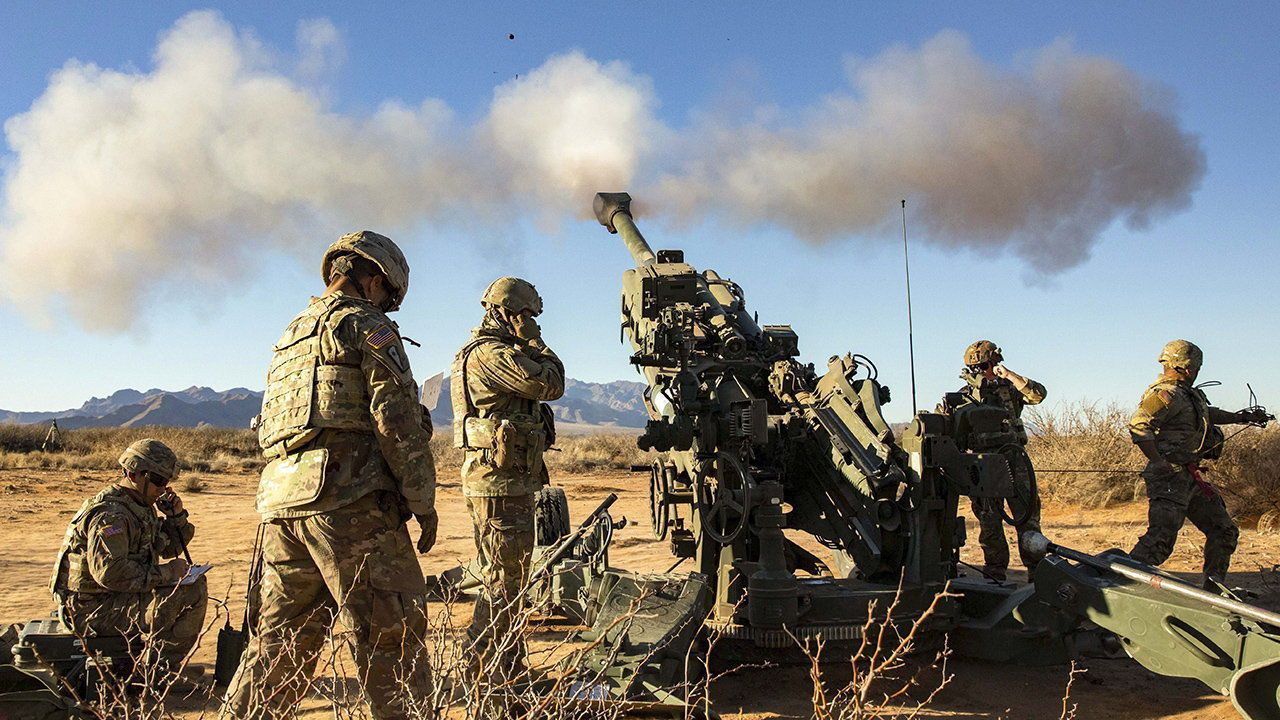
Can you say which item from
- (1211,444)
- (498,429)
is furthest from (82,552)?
(1211,444)

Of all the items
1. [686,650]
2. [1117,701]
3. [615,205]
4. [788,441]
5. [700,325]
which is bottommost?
[1117,701]

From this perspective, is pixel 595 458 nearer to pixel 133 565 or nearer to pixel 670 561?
pixel 670 561

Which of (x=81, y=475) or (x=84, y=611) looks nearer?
(x=84, y=611)

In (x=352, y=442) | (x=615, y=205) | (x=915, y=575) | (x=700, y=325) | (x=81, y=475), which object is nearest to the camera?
(x=352, y=442)

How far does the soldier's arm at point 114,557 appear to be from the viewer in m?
4.93

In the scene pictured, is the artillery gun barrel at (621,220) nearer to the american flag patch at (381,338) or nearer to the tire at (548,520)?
the tire at (548,520)

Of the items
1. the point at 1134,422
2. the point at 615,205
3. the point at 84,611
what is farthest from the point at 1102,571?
the point at 615,205

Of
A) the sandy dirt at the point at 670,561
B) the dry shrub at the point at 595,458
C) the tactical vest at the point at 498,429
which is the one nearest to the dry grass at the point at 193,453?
the dry shrub at the point at 595,458

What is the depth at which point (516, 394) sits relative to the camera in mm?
5965

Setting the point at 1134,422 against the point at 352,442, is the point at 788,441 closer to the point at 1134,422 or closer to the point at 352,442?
the point at 1134,422

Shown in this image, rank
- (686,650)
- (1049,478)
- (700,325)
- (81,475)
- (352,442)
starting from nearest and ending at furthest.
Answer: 1. (352,442)
2. (686,650)
3. (700,325)
4. (1049,478)
5. (81,475)

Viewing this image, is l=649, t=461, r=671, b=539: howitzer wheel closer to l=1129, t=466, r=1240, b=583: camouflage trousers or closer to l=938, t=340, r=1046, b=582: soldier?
l=938, t=340, r=1046, b=582: soldier

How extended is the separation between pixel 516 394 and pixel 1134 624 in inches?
141

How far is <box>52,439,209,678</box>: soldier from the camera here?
494 cm
